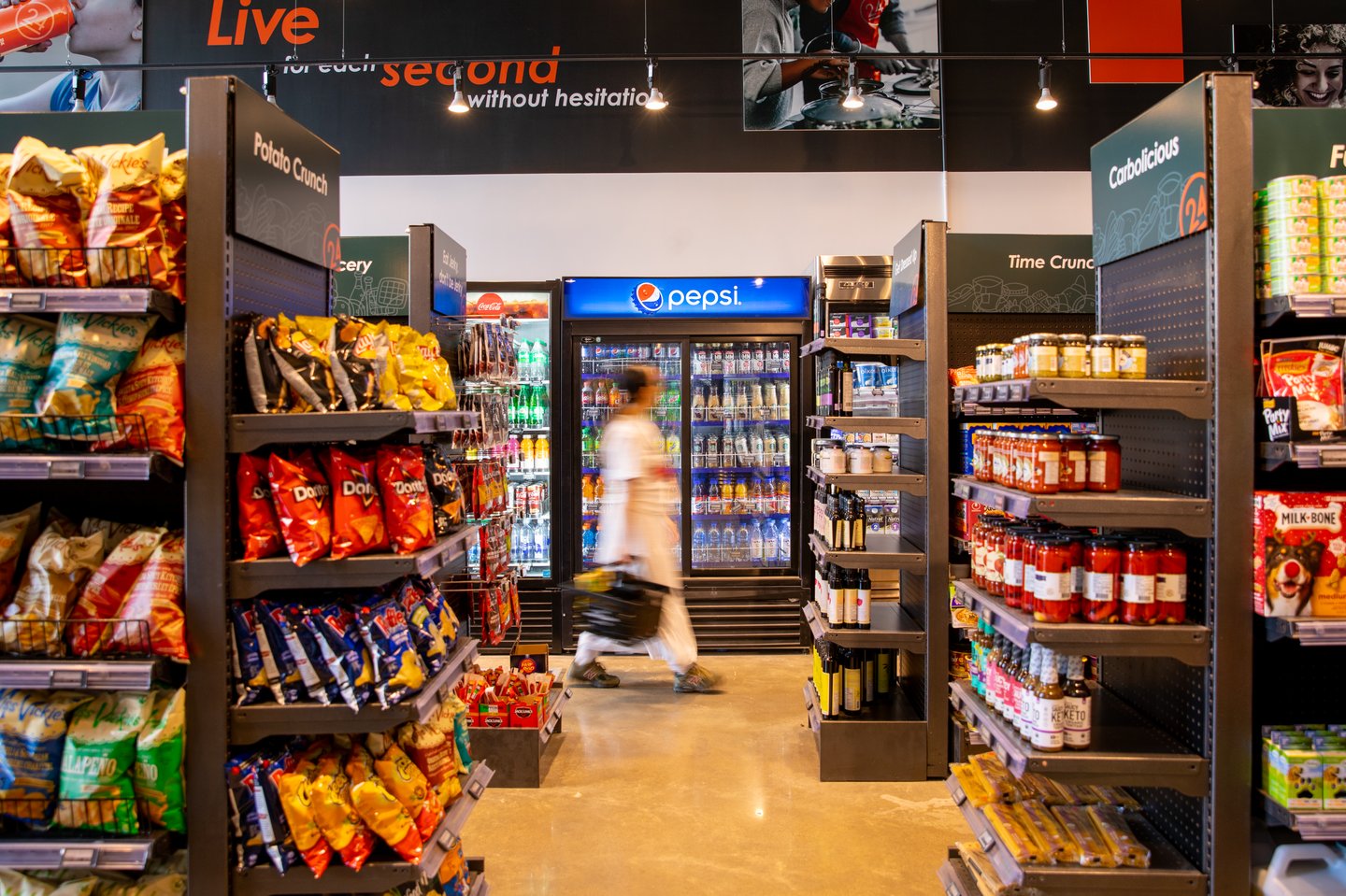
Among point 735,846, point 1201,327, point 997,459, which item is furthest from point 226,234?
point 735,846

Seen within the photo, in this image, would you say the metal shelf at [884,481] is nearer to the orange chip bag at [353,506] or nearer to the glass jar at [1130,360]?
the glass jar at [1130,360]

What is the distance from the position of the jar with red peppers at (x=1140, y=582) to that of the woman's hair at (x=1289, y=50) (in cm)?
653

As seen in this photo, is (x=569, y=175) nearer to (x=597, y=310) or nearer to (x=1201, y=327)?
(x=597, y=310)

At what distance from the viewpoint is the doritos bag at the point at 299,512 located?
2328mm

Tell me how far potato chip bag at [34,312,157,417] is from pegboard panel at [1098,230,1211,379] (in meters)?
2.93

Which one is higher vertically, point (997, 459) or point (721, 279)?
point (721, 279)

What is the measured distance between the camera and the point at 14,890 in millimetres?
2363

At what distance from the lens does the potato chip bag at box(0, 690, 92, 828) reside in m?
2.28

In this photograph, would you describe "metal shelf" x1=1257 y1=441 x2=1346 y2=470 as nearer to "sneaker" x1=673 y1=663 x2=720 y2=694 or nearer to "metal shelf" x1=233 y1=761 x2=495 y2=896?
"metal shelf" x1=233 y1=761 x2=495 y2=896

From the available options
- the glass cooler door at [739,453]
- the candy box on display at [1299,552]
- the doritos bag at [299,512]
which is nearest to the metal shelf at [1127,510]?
the candy box on display at [1299,552]

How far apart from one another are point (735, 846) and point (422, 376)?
238 cm

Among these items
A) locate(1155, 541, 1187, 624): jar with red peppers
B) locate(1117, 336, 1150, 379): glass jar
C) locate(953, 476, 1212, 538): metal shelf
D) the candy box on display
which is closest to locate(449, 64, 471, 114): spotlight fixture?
locate(1117, 336, 1150, 379): glass jar

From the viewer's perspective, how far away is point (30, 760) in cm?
229

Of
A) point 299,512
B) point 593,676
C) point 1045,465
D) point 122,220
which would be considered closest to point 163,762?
point 299,512
